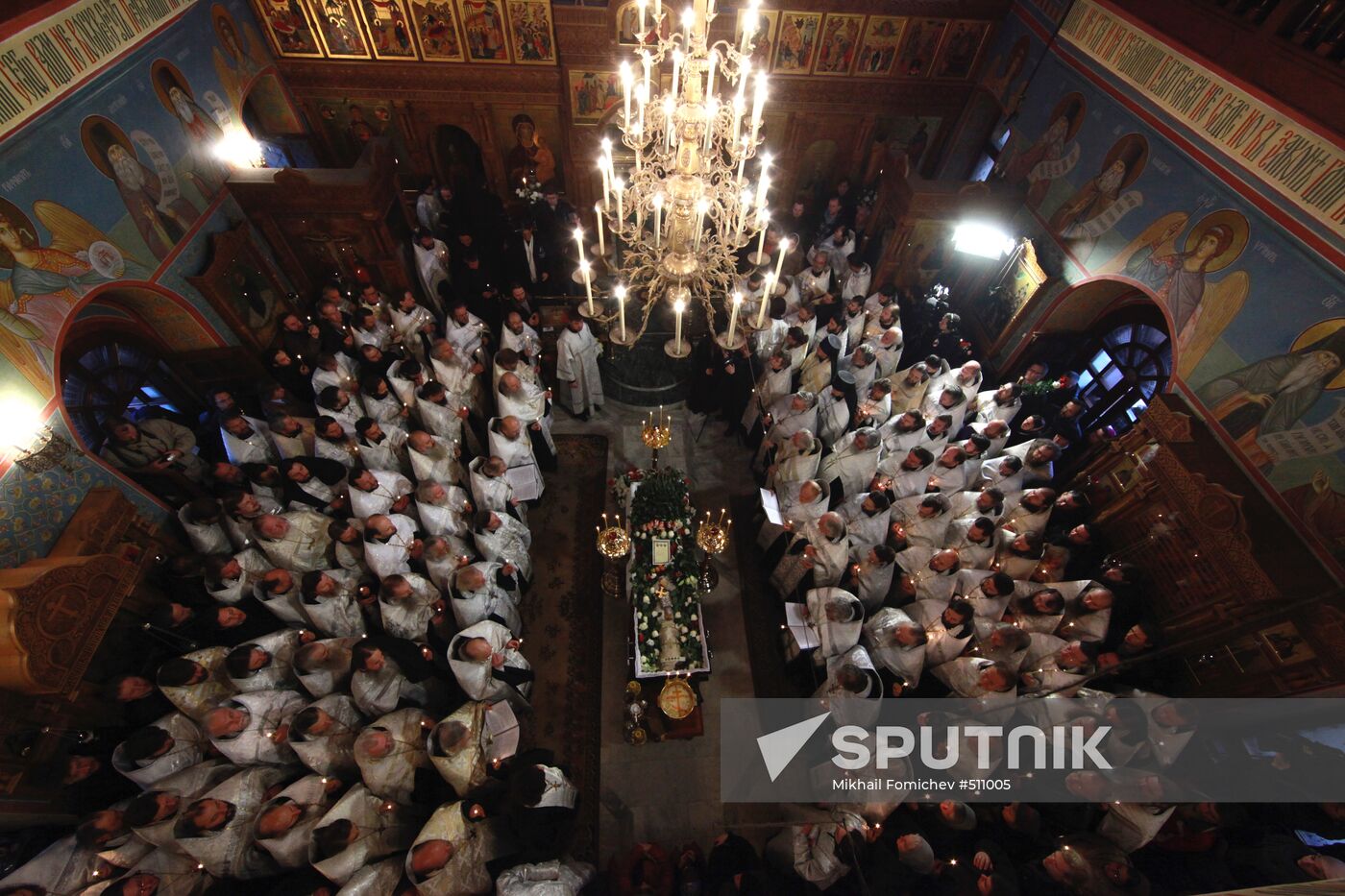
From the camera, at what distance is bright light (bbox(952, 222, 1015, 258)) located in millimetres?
10133

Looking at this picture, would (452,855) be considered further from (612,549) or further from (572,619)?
(612,549)

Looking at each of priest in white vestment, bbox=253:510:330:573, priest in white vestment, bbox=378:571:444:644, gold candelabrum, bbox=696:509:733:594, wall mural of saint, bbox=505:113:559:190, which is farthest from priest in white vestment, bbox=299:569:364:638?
wall mural of saint, bbox=505:113:559:190

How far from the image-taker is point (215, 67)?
29.2 ft

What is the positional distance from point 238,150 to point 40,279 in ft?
15.4

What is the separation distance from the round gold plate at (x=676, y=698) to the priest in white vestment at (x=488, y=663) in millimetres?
1637

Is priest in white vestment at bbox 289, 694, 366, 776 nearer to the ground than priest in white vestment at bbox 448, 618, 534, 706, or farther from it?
nearer to the ground

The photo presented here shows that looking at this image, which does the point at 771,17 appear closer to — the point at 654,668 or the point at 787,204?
the point at 787,204

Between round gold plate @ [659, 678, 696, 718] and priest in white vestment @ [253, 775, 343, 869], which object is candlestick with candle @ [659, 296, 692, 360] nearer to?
round gold plate @ [659, 678, 696, 718]

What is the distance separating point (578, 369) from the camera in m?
9.38

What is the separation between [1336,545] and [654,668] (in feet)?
23.6

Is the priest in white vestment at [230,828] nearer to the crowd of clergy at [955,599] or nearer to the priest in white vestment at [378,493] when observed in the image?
the priest in white vestment at [378,493]

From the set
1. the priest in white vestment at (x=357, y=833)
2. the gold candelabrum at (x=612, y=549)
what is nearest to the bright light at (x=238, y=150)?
the gold candelabrum at (x=612, y=549)

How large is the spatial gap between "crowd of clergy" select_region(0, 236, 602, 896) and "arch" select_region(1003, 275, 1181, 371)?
815cm

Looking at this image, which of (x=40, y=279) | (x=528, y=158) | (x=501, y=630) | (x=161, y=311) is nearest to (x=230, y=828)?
(x=501, y=630)
